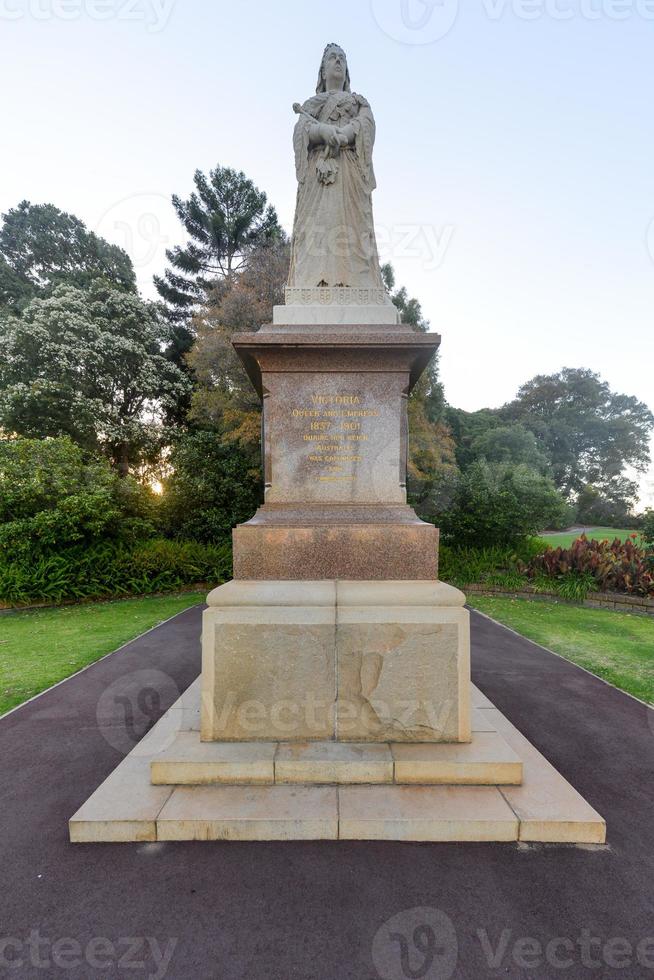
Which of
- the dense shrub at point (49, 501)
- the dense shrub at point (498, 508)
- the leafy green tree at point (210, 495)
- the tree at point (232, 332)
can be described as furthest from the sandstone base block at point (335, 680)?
the tree at point (232, 332)

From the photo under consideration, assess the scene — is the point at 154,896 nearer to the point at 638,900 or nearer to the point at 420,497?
the point at 638,900

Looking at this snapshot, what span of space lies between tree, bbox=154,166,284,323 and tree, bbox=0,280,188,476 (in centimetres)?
618

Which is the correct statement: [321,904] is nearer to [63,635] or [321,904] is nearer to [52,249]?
[63,635]

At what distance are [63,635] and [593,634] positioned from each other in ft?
32.9

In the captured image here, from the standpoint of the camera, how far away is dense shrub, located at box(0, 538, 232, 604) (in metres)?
10.8

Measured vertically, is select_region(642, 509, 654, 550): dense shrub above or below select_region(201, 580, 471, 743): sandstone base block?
above

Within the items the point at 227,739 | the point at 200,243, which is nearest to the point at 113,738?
the point at 227,739

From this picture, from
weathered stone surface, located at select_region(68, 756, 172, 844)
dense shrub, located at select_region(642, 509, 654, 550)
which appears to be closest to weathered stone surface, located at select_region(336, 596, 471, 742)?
weathered stone surface, located at select_region(68, 756, 172, 844)

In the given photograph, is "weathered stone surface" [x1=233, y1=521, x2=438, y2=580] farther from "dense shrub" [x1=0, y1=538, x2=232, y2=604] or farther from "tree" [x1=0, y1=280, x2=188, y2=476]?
"tree" [x1=0, y1=280, x2=188, y2=476]

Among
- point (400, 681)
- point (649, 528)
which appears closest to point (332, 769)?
point (400, 681)

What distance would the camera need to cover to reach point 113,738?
4.16 m

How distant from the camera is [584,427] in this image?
47.3 m

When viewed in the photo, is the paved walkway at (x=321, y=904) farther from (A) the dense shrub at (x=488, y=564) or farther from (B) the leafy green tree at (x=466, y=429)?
(B) the leafy green tree at (x=466, y=429)

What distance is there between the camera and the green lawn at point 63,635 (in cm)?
585
